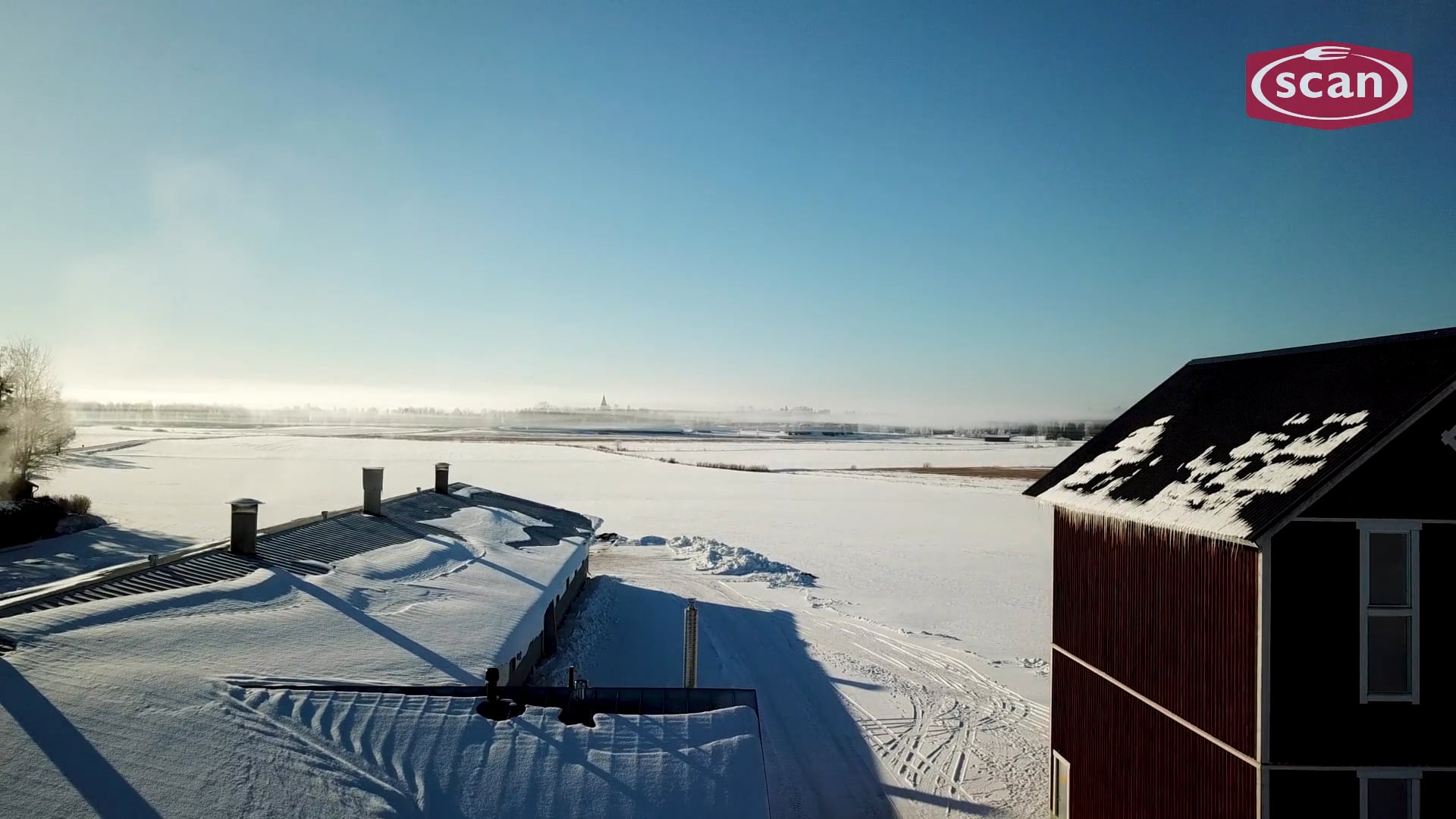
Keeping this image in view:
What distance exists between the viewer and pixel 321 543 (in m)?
17.2

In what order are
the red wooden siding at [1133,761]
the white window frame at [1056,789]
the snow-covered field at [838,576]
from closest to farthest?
the red wooden siding at [1133,761] < the white window frame at [1056,789] < the snow-covered field at [838,576]

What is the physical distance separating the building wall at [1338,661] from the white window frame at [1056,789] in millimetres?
4510

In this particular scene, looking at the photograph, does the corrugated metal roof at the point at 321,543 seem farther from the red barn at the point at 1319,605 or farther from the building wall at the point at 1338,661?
the building wall at the point at 1338,661

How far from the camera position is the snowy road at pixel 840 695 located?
13.2 metres

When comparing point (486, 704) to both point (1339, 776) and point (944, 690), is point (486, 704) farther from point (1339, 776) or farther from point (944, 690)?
point (944, 690)

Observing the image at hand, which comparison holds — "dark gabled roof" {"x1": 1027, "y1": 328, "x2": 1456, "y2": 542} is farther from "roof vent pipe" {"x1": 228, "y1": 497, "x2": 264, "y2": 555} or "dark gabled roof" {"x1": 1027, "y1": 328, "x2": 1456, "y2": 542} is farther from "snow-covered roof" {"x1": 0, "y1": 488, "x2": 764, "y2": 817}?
Result: "roof vent pipe" {"x1": 228, "y1": 497, "x2": 264, "y2": 555}

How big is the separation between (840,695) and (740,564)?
14546 mm

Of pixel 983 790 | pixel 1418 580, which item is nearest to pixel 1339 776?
pixel 1418 580

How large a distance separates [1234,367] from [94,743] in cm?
1546

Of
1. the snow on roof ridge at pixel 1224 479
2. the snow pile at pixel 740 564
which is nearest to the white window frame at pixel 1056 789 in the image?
the snow on roof ridge at pixel 1224 479

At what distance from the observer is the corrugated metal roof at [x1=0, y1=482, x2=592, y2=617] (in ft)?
38.5

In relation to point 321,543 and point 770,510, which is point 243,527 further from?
point 770,510

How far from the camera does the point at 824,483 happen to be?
7119 cm

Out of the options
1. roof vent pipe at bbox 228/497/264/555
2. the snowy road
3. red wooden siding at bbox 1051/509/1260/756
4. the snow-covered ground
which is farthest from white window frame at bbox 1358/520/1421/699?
roof vent pipe at bbox 228/497/264/555
